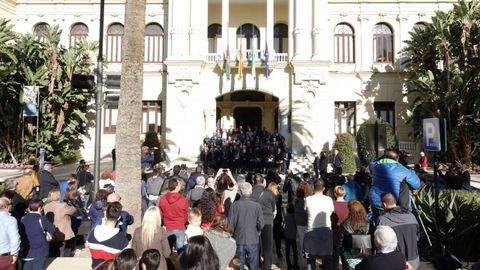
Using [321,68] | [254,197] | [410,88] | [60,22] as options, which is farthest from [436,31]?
[60,22]

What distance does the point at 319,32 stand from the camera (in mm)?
24312

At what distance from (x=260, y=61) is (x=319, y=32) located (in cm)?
396

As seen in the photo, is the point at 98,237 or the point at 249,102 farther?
the point at 249,102

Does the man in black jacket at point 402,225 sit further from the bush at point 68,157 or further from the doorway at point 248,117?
the doorway at point 248,117

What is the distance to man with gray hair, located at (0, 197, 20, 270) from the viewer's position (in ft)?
17.1

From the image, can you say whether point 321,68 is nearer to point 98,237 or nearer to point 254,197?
point 254,197

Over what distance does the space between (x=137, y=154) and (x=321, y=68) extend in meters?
18.1

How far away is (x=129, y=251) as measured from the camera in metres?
3.84

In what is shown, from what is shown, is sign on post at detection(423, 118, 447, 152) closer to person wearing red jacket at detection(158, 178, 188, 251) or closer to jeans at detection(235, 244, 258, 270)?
jeans at detection(235, 244, 258, 270)

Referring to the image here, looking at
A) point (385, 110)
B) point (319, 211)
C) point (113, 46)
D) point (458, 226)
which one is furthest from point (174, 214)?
point (113, 46)

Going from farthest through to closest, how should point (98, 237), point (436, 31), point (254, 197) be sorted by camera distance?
point (436, 31) < point (254, 197) < point (98, 237)

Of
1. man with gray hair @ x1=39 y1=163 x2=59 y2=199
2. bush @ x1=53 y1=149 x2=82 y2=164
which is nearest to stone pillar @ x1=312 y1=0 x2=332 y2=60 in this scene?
bush @ x1=53 y1=149 x2=82 y2=164

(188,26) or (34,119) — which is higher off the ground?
(188,26)

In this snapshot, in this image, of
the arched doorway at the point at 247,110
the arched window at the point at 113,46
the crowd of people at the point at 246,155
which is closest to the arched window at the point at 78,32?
the arched window at the point at 113,46
